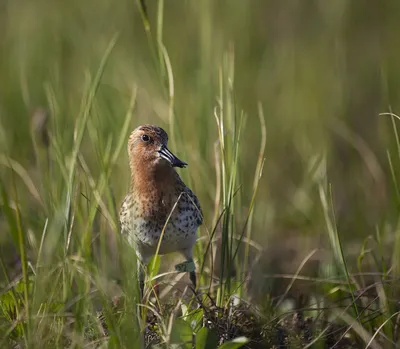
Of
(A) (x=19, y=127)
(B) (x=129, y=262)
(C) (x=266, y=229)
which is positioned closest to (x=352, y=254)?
(C) (x=266, y=229)

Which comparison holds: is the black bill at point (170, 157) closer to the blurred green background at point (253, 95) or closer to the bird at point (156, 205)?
the bird at point (156, 205)

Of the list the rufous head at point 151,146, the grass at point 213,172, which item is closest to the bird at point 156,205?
the rufous head at point 151,146

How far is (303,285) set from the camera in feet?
14.0

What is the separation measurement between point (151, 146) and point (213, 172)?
1601mm

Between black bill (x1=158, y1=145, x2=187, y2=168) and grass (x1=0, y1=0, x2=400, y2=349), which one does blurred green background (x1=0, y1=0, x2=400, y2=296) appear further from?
black bill (x1=158, y1=145, x2=187, y2=168)

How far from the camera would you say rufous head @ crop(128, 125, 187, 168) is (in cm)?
376

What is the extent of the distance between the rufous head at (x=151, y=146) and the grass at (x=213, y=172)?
134mm

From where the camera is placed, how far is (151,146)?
379 centimetres

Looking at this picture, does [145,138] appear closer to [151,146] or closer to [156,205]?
[151,146]

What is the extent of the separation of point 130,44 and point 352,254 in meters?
3.55

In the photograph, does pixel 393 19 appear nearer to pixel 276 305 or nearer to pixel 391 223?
pixel 391 223

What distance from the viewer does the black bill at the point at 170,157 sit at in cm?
353

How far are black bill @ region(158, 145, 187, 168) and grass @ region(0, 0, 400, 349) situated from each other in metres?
0.22

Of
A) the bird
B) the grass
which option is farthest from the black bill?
the grass
